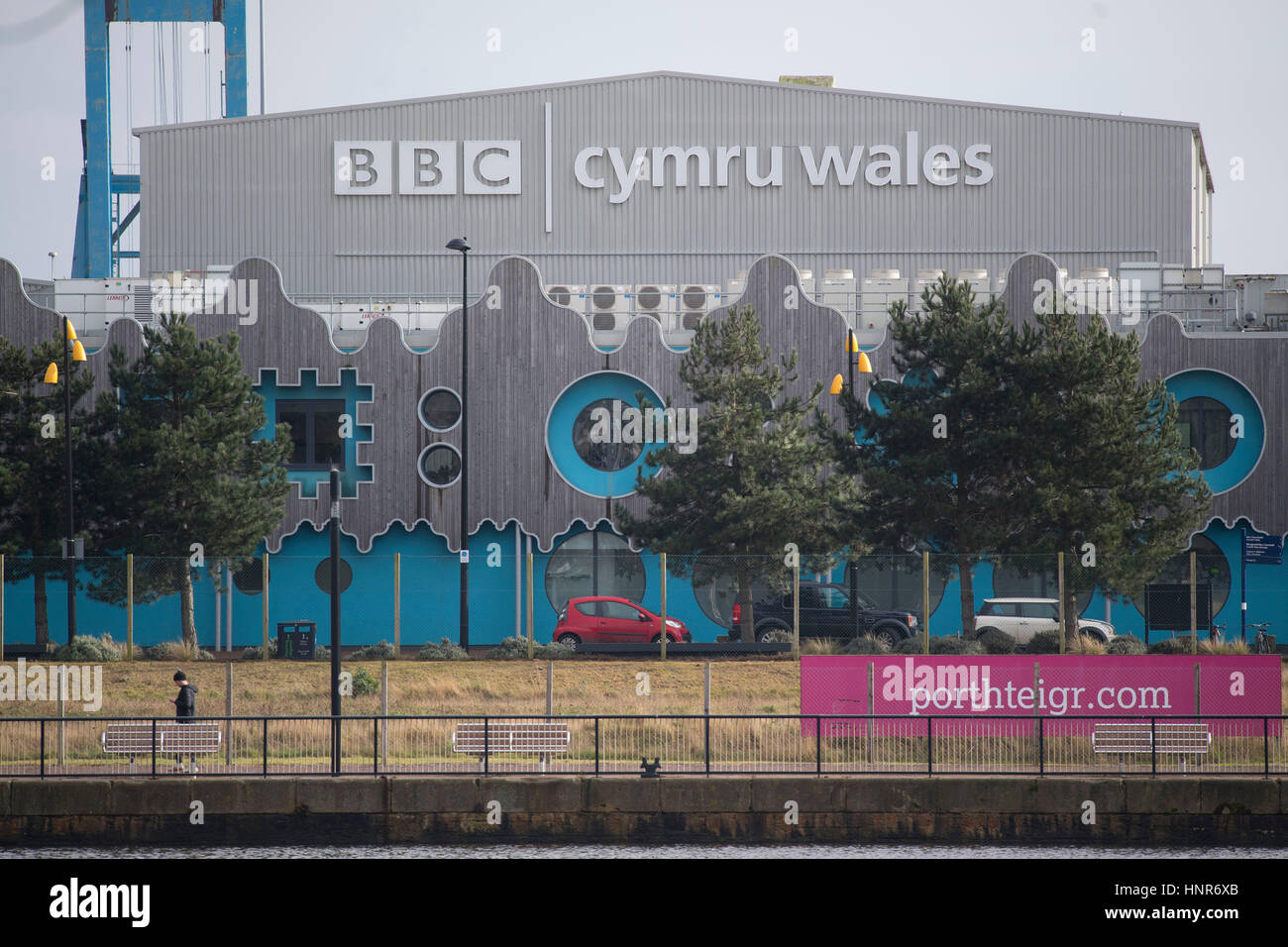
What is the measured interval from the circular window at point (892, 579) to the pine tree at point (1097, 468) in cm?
290

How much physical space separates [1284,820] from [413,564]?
2534 cm

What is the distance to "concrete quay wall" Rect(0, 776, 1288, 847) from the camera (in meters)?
20.5

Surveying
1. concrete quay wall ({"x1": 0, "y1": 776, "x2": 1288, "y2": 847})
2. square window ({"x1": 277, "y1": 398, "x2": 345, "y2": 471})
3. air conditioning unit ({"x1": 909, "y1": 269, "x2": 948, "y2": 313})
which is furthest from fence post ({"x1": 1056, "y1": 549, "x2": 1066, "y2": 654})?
square window ({"x1": 277, "y1": 398, "x2": 345, "y2": 471})

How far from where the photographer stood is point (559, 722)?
23109 millimetres

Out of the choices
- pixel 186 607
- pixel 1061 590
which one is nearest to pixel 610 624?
pixel 186 607

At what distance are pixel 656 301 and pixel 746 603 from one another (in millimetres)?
13685

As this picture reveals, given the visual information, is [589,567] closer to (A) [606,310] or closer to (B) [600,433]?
(B) [600,433]

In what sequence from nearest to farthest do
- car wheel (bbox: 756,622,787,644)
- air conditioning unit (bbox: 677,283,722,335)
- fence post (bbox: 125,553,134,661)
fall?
fence post (bbox: 125,553,134,661) < car wheel (bbox: 756,622,787,644) < air conditioning unit (bbox: 677,283,722,335)

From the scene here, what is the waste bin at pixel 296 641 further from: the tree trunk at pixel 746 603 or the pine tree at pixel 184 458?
the tree trunk at pixel 746 603

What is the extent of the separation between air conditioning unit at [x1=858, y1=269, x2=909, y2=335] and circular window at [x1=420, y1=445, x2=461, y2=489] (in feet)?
38.6

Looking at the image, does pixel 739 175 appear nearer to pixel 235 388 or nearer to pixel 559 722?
pixel 235 388

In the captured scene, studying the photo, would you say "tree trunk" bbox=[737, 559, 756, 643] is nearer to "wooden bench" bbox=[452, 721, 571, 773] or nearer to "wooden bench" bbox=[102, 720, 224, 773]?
"wooden bench" bbox=[452, 721, 571, 773]

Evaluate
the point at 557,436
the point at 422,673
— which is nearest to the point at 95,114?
the point at 557,436

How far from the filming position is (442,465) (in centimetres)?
4241
